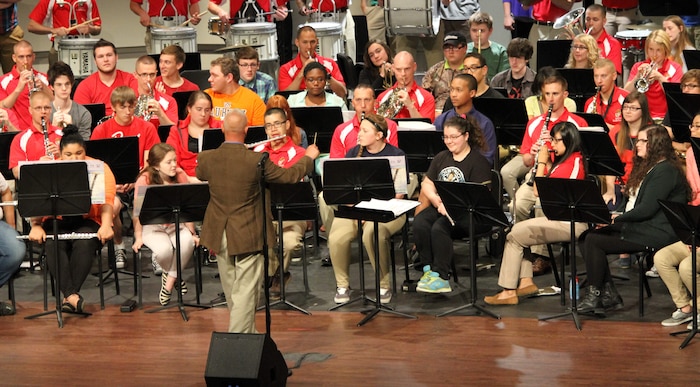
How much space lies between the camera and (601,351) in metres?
7.46

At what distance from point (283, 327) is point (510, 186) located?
2747 mm

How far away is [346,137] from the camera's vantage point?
9359mm

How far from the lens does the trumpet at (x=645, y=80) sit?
1030 cm

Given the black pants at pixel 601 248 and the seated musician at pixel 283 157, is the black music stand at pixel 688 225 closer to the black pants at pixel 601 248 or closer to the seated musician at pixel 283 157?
the black pants at pixel 601 248

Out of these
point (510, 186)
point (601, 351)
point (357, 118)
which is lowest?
point (601, 351)

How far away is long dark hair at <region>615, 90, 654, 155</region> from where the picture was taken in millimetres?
9164

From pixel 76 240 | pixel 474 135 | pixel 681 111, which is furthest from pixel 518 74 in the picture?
pixel 76 240

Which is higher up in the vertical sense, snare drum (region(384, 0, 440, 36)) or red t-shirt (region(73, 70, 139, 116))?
snare drum (region(384, 0, 440, 36))

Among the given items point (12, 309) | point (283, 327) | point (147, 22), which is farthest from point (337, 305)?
point (147, 22)

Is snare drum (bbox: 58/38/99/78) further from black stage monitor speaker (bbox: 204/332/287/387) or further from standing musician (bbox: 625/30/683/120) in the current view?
black stage monitor speaker (bbox: 204/332/287/387)

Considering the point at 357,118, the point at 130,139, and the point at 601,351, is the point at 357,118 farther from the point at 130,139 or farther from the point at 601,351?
the point at 601,351

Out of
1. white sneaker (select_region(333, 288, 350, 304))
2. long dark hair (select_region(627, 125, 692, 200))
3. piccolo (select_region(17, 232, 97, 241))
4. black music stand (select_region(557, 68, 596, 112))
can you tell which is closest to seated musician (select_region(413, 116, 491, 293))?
white sneaker (select_region(333, 288, 350, 304))

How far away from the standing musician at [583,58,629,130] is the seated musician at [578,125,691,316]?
1.87 m

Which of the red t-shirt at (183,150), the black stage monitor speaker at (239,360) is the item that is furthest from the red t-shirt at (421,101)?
the black stage monitor speaker at (239,360)
